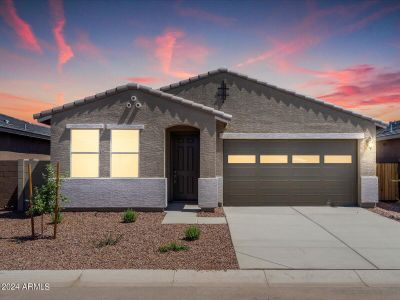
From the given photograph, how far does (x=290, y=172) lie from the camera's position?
13492 millimetres

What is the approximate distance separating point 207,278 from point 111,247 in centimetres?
270

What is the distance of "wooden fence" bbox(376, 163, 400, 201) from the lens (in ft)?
49.4

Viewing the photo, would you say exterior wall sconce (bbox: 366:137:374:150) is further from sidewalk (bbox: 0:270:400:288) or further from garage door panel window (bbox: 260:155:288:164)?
sidewalk (bbox: 0:270:400:288)

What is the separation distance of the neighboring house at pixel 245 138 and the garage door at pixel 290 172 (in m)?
0.04

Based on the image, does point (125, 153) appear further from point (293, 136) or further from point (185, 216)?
point (293, 136)

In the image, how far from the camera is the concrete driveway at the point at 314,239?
21.3ft

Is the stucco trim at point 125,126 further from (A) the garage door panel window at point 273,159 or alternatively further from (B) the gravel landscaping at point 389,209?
(B) the gravel landscaping at point 389,209

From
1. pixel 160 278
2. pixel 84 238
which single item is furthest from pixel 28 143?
pixel 160 278

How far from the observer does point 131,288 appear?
5273 millimetres

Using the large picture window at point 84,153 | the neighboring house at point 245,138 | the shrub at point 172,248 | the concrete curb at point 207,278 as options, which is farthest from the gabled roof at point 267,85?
the concrete curb at point 207,278

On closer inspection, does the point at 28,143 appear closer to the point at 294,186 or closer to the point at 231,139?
the point at 231,139

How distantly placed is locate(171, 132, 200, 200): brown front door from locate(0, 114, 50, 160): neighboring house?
7.80m

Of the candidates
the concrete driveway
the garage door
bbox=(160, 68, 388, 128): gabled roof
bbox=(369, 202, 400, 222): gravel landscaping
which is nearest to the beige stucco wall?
the garage door

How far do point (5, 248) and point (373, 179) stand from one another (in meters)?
12.6
